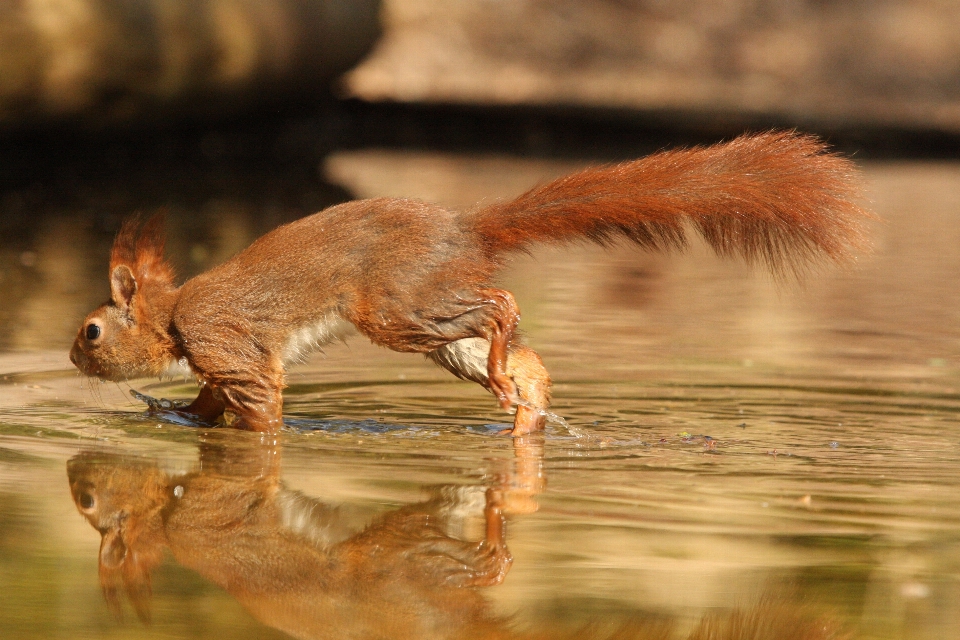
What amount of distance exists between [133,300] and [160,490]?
5.78ft

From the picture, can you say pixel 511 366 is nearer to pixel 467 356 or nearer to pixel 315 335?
pixel 467 356

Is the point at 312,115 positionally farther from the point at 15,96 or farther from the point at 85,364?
the point at 85,364

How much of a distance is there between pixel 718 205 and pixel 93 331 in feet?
7.37

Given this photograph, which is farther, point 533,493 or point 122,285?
point 122,285

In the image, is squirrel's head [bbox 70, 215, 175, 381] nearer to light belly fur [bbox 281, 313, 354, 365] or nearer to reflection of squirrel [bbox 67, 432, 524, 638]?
light belly fur [bbox 281, 313, 354, 365]

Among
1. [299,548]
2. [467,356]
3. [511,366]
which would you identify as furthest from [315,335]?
[299,548]

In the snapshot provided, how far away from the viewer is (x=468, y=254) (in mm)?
5012

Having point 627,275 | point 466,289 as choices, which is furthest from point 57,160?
point 466,289

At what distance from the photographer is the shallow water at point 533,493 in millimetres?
2887

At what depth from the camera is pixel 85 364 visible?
542cm

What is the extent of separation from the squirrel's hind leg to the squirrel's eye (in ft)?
4.00

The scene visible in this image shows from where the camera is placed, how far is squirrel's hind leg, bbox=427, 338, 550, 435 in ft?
16.8

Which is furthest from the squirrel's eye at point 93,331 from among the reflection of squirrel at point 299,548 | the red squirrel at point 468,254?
the reflection of squirrel at point 299,548

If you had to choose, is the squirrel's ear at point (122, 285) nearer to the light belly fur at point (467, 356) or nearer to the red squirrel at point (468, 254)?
the red squirrel at point (468, 254)
